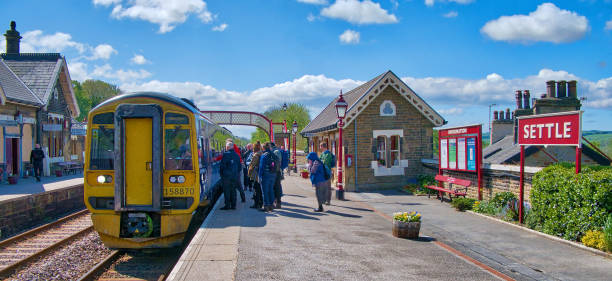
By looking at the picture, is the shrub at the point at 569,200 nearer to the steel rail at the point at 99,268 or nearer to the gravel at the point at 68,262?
the steel rail at the point at 99,268

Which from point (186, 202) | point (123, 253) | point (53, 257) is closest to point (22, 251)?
point (53, 257)

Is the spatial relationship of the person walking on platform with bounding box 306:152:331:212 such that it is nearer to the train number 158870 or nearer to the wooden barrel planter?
the wooden barrel planter

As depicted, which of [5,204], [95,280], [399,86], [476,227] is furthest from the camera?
[399,86]

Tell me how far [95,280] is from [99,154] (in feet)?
6.96

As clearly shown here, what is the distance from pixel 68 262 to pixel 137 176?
2268 mm

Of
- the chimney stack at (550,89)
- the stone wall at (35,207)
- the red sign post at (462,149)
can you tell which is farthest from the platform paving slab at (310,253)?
the chimney stack at (550,89)

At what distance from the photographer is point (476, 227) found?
400 inches

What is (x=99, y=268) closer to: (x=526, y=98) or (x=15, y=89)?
(x=15, y=89)

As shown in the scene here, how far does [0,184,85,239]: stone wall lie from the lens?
37.8 feet

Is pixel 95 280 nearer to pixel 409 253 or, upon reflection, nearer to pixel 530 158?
pixel 409 253

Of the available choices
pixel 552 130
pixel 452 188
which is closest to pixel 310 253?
pixel 552 130

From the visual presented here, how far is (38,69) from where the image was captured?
24.4m

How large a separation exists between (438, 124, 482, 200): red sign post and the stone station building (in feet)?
9.86

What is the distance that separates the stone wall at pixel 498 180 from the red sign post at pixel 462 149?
0.21 m
